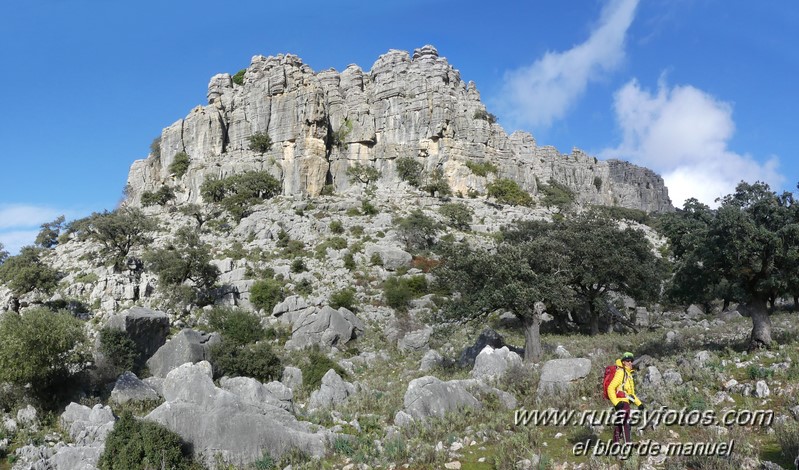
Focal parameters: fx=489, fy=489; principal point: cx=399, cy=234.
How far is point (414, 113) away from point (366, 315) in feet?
205

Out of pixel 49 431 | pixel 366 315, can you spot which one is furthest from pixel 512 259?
pixel 49 431

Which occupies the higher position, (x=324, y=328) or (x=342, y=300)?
(x=342, y=300)

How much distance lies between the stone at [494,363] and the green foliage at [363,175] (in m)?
70.1

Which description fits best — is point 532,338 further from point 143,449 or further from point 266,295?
point 266,295

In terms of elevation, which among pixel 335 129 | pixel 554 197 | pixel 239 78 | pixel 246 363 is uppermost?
pixel 239 78

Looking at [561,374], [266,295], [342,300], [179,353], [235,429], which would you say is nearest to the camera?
[235,429]

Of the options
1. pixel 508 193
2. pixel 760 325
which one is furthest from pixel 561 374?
pixel 508 193

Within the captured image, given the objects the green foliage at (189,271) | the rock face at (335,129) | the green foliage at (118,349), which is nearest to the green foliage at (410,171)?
the rock face at (335,129)

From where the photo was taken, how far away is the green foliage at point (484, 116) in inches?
3674

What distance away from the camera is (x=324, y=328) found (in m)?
30.4

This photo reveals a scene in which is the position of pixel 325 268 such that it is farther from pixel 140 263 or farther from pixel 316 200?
pixel 316 200

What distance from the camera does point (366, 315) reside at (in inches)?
1401

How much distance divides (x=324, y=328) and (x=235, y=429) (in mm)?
17685

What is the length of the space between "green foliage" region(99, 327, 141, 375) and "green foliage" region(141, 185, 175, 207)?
68.3 metres
